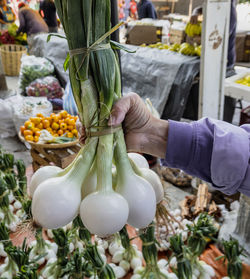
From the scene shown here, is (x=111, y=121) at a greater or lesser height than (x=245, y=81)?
greater

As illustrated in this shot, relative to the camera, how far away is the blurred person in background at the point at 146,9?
7512 millimetres

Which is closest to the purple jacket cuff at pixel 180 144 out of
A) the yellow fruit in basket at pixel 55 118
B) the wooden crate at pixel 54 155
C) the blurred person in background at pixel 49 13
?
the wooden crate at pixel 54 155

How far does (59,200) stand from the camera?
→ 0.76 meters

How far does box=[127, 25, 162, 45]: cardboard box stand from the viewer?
6730mm

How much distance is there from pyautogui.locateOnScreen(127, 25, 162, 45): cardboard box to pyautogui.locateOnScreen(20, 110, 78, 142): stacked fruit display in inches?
170

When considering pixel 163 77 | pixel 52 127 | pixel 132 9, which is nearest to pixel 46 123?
pixel 52 127

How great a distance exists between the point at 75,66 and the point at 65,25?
0.35 feet

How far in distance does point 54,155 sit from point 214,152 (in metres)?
1.82

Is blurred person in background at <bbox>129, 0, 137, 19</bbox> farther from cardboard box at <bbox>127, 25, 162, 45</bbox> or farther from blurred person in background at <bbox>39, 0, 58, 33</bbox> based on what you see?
blurred person in background at <bbox>39, 0, 58, 33</bbox>

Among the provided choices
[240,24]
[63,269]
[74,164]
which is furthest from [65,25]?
[240,24]

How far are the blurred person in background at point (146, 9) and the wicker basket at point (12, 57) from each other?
311 centimetres

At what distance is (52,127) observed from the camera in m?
2.98

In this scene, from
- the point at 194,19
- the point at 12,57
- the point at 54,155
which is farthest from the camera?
the point at 12,57

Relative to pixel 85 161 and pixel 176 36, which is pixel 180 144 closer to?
pixel 85 161
